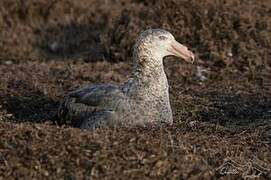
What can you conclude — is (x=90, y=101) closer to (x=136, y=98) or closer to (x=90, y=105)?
(x=90, y=105)


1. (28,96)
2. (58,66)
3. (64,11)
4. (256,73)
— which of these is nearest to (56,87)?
(28,96)

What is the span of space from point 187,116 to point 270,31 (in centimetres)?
416

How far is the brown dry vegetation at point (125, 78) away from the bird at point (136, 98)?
0.27 metres

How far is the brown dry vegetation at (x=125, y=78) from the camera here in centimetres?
548

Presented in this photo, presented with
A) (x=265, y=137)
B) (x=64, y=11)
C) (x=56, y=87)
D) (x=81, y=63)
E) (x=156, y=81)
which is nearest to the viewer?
(x=265, y=137)

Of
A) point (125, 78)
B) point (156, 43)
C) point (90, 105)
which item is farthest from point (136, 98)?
point (125, 78)

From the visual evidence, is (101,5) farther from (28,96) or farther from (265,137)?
(265,137)

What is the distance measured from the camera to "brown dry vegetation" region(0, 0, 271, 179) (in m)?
5.48

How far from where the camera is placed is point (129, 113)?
6.84 m

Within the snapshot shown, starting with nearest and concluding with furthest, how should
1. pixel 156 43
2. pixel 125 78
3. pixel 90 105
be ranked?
pixel 90 105, pixel 156 43, pixel 125 78

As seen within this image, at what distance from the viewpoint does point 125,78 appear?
10367 mm

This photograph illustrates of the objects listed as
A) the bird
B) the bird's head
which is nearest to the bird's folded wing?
the bird

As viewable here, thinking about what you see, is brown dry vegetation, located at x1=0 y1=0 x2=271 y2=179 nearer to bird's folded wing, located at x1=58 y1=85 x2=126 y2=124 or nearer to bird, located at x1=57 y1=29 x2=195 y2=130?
bird, located at x1=57 y1=29 x2=195 y2=130

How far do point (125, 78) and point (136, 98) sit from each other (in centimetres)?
340
